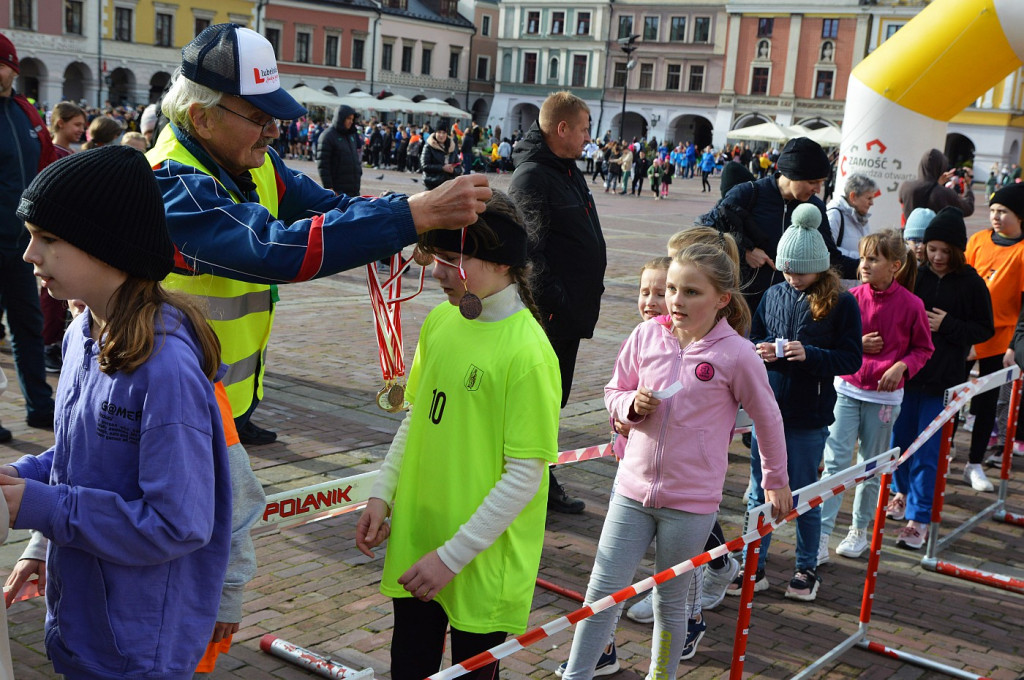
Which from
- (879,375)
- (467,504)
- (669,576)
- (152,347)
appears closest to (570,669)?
(669,576)

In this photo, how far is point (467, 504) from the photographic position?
2785 mm

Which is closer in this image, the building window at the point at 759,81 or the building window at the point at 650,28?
the building window at the point at 759,81

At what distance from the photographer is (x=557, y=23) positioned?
272 feet

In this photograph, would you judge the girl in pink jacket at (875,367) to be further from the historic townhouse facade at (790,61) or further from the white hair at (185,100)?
the historic townhouse facade at (790,61)

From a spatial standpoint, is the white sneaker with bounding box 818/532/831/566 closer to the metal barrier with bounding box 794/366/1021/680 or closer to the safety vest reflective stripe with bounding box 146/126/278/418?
the metal barrier with bounding box 794/366/1021/680

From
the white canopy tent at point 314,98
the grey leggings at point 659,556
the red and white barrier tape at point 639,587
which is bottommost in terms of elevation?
the grey leggings at point 659,556

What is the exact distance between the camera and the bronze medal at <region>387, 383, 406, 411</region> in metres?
2.97

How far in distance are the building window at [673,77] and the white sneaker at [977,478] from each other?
2942 inches

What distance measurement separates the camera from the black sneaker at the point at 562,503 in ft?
19.2

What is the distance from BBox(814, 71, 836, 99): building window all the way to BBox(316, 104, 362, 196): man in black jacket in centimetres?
6593

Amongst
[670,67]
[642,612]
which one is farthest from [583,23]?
[642,612]

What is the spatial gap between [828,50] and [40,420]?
238 feet

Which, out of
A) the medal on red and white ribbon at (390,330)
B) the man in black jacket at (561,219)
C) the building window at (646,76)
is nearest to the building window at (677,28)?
the building window at (646,76)

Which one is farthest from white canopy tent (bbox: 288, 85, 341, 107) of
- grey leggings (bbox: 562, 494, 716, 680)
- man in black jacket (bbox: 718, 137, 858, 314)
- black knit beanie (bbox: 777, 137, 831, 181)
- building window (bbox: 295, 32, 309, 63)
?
grey leggings (bbox: 562, 494, 716, 680)
